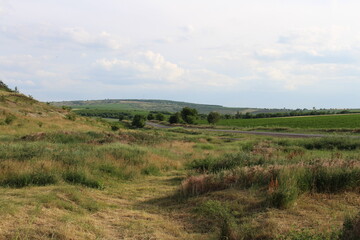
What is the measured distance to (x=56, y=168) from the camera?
35.2 feet

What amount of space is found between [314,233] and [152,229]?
293cm

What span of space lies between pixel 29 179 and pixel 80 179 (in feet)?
5.04

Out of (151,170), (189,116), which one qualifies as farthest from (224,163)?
(189,116)

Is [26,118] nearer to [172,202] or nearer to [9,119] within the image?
[9,119]

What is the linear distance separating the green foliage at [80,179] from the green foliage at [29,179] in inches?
25.5

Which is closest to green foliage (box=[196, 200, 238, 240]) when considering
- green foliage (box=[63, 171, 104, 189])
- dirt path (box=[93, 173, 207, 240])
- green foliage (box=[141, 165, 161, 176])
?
dirt path (box=[93, 173, 207, 240])

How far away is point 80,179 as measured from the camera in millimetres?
10141

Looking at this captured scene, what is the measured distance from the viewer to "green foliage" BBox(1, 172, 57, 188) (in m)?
9.32

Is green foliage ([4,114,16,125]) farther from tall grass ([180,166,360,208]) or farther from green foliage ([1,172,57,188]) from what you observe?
tall grass ([180,166,360,208])

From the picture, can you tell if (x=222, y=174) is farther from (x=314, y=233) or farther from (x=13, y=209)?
(x=13, y=209)

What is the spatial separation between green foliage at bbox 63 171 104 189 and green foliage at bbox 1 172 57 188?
0.65m

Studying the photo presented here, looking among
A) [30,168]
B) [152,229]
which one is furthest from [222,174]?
[30,168]

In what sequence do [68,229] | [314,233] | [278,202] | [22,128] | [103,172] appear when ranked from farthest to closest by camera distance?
1. [22,128]
2. [103,172]
3. [278,202]
4. [68,229]
5. [314,233]

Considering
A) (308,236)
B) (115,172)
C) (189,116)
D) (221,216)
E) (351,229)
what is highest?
(351,229)
